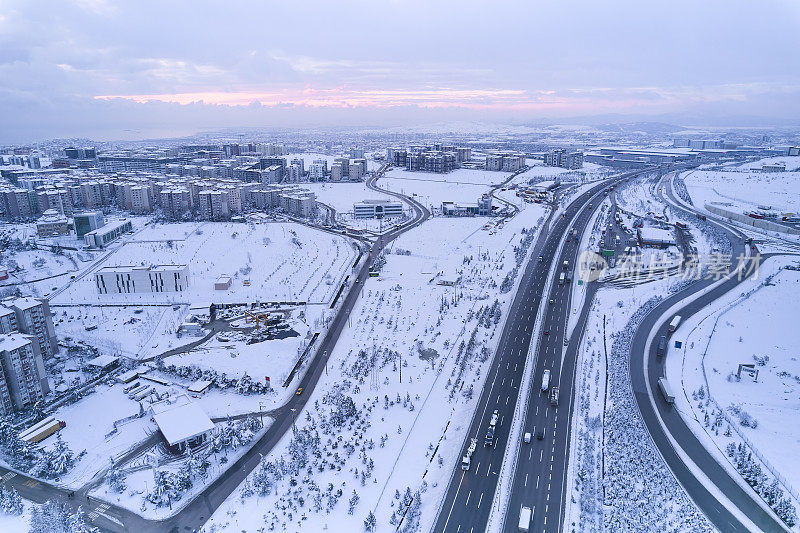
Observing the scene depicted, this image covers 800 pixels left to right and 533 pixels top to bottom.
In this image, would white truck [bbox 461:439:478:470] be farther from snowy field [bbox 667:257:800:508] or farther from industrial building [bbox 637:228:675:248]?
industrial building [bbox 637:228:675:248]

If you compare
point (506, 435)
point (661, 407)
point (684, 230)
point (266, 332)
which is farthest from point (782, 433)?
point (684, 230)

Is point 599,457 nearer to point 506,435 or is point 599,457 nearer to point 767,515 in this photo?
point 506,435

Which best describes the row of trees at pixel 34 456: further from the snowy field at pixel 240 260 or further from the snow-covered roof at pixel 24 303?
the snowy field at pixel 240 260

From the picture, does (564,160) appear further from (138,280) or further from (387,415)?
(387,415)

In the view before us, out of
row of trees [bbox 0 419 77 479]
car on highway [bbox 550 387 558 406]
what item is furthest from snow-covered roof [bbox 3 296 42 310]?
car on highway [bbox 550 387 558 406]

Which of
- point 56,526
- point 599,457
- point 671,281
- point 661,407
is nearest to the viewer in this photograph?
point 56,526

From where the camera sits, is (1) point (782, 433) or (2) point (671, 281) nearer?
(1) point (782, 433)
